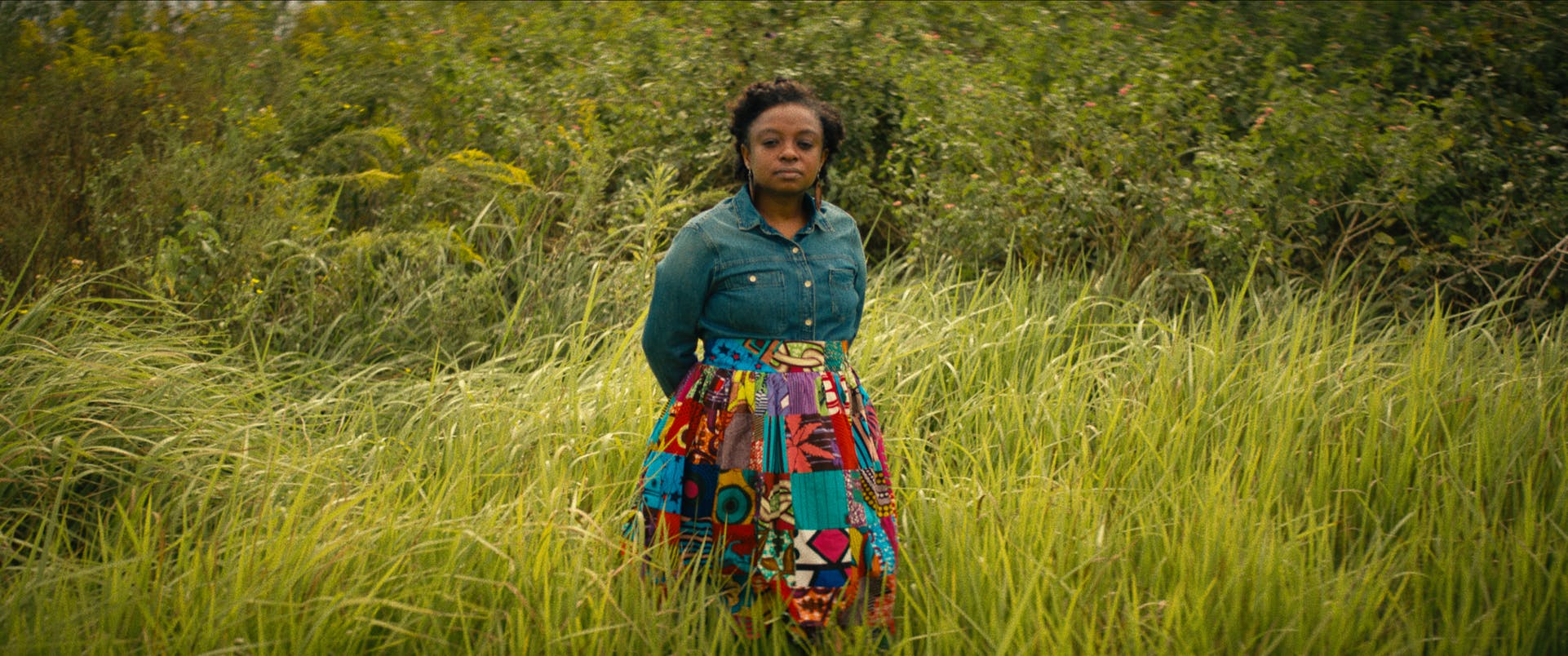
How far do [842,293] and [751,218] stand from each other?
0.29 metres

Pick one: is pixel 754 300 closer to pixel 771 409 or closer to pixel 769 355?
pixel 769 355

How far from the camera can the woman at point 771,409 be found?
94.1 inches

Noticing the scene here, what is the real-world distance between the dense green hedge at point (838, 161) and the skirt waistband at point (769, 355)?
6.90ft

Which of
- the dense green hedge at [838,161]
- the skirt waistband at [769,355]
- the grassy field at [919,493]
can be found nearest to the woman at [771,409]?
the skirt waistband at [769,355]

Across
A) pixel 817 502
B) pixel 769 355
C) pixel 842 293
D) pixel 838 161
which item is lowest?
pixel 838 161

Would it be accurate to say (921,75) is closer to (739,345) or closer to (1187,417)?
(1187,417)

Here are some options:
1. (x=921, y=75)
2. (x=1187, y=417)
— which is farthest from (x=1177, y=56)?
(x=1187, y=417)

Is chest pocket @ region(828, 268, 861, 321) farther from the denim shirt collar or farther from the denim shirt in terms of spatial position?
the denim shirt collar

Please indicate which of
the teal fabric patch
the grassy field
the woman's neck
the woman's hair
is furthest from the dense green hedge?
the teal fabric patch

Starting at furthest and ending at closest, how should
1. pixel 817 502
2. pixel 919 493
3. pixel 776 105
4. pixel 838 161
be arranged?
pixel 838 161 < pixel 919 493 < pixel 776 105 < pixel 817 502

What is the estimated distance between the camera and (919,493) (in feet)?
10.2

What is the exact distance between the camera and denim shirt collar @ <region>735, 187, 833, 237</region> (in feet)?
8.07

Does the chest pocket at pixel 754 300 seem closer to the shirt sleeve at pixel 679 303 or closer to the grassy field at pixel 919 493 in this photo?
the shirt sleeve at pixel 679 303

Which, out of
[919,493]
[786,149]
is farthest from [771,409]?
[919,493]
